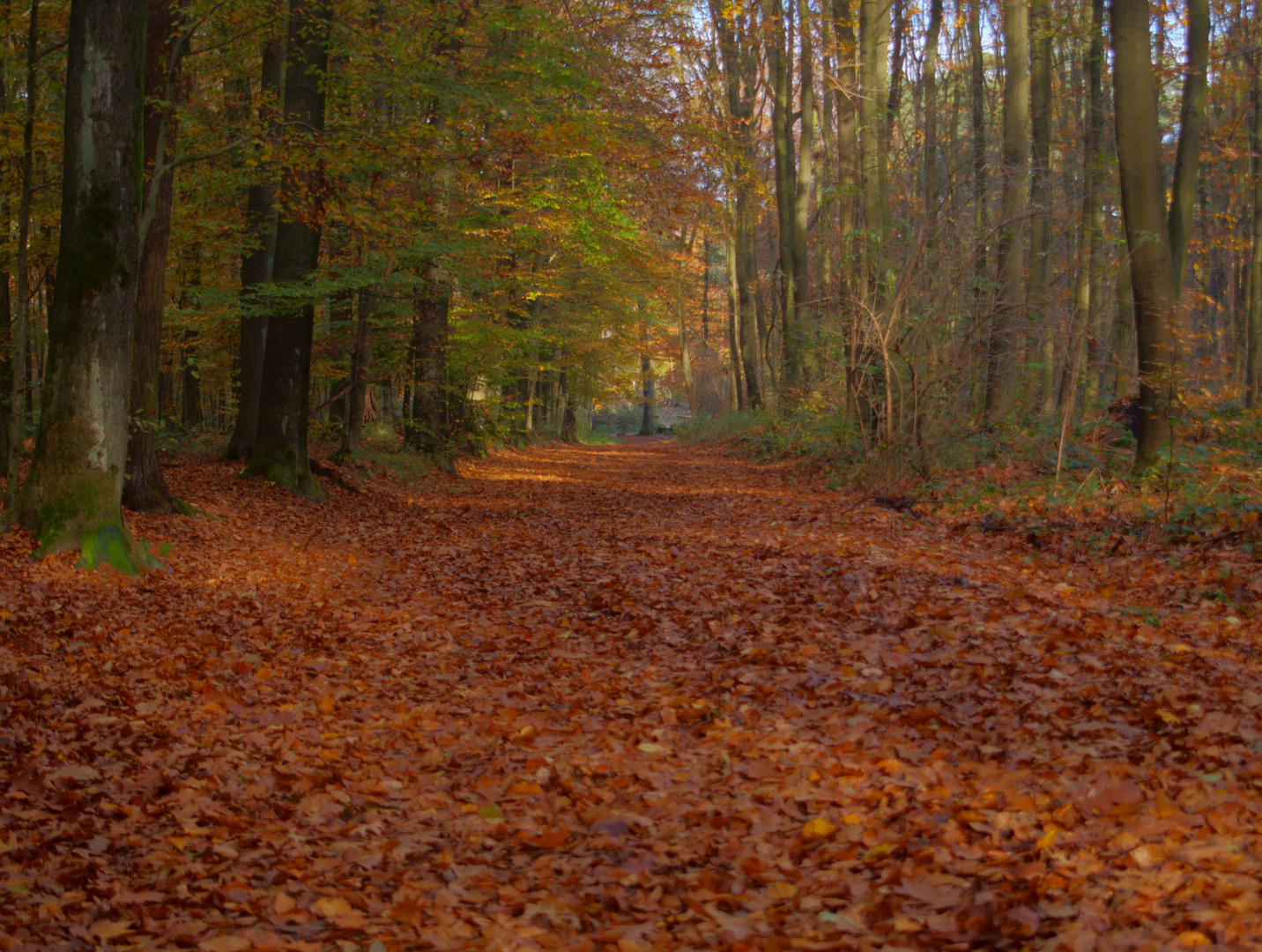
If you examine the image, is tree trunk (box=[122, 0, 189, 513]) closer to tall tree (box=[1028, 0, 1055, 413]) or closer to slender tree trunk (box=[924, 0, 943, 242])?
slender tree trunk (box=[924, 0, 943, 242])

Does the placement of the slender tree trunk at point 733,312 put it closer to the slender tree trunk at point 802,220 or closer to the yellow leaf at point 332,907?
the slender tree trunk at point 802,220

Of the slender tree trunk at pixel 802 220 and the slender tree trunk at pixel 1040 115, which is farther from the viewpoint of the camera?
the slender tree trunk at pixel 802 220

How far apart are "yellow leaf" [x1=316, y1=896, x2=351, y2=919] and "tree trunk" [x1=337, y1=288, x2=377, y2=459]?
42.7ft

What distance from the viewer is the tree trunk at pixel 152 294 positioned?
971 centimetres

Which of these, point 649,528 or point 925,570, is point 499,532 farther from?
point 925,570

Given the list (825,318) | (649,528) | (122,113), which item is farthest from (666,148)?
(122,113)

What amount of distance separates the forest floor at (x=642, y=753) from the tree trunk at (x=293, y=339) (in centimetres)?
365

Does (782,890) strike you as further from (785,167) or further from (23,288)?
(785,167)

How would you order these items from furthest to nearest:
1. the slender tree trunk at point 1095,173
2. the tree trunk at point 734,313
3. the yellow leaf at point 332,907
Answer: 1. the tree trunk at point 734,313
2. the slender tree trunk at point 1095,173
3. the yellow leaf at point 332,907

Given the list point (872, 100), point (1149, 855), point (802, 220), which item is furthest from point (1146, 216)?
point (802, 220)

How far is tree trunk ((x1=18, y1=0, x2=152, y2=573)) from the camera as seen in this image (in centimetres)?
749

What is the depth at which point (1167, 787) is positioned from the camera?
3627mm

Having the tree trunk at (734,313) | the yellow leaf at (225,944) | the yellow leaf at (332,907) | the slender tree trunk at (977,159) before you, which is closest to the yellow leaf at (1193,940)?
the yellow leaf at (332,907)

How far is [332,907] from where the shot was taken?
10.5 ft
